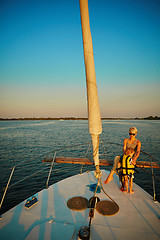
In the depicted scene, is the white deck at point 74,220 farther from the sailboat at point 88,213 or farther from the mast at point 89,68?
the mast at point 89,68

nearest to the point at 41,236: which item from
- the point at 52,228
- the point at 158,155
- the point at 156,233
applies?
the point at 52,228

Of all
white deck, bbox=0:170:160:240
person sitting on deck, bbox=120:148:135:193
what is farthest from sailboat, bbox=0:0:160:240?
person sitting on deck, bbox=120:148:135:193

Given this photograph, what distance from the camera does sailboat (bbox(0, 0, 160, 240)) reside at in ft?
8.88

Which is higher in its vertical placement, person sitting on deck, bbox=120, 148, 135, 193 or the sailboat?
person sitting on deck, bbox=120, 148, 135, 193

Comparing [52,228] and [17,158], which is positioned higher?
[52,228]

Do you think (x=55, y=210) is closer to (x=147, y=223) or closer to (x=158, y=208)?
(x=147, y=223)

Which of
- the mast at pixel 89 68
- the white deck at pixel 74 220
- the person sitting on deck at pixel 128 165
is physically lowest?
the white deck at pixel 74 220

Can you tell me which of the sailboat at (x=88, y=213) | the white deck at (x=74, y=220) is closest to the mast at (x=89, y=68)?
the sailboat at (x=88, y=213)

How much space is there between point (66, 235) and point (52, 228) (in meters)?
0.38

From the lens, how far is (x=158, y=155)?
18344mm

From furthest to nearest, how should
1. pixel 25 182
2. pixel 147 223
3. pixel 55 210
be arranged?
1. pixel 25 182
2. pixel 55 210
3. pixel 147 223

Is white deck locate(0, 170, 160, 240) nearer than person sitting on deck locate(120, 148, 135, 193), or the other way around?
white deck locate(0, 170, 160, 240)

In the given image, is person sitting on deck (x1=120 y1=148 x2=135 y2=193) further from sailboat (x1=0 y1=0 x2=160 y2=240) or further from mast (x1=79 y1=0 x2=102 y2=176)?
mast (x1=79 y1=0 x2=102 y2=176)

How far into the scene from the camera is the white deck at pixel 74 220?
107 inches
